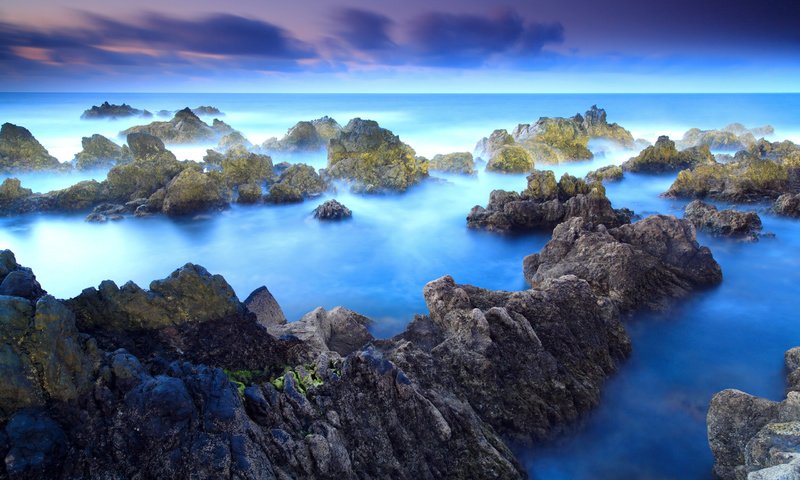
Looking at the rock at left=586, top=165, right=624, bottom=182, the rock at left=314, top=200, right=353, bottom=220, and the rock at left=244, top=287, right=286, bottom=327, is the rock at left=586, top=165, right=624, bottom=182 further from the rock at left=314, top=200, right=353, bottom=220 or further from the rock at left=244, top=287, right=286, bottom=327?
the rock at left=244, top=287, right=286, bottom=327

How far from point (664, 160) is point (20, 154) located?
46461 millimetres

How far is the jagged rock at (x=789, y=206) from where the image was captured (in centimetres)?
2186

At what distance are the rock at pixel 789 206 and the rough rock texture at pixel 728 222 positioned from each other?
2.49 m

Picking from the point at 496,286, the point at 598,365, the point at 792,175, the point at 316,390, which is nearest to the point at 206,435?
the point at 316,390

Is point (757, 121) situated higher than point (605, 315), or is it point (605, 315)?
point (757, 121)

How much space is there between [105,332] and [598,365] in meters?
9.74

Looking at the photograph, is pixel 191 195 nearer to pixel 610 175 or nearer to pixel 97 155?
pixel 97 155

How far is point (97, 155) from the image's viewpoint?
116 feet

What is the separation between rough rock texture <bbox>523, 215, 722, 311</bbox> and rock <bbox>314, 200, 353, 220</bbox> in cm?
1238

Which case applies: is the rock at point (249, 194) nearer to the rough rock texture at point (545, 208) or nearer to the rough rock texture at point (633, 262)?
the rough rock texture at point (545, 208)

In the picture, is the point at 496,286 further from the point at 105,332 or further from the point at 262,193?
the point at 262,193

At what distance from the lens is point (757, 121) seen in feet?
263

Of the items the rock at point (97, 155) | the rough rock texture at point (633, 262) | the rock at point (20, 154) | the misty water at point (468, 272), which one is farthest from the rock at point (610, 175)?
the rock at point (20, 154)

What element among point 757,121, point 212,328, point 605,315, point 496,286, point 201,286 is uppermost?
point 757,121
